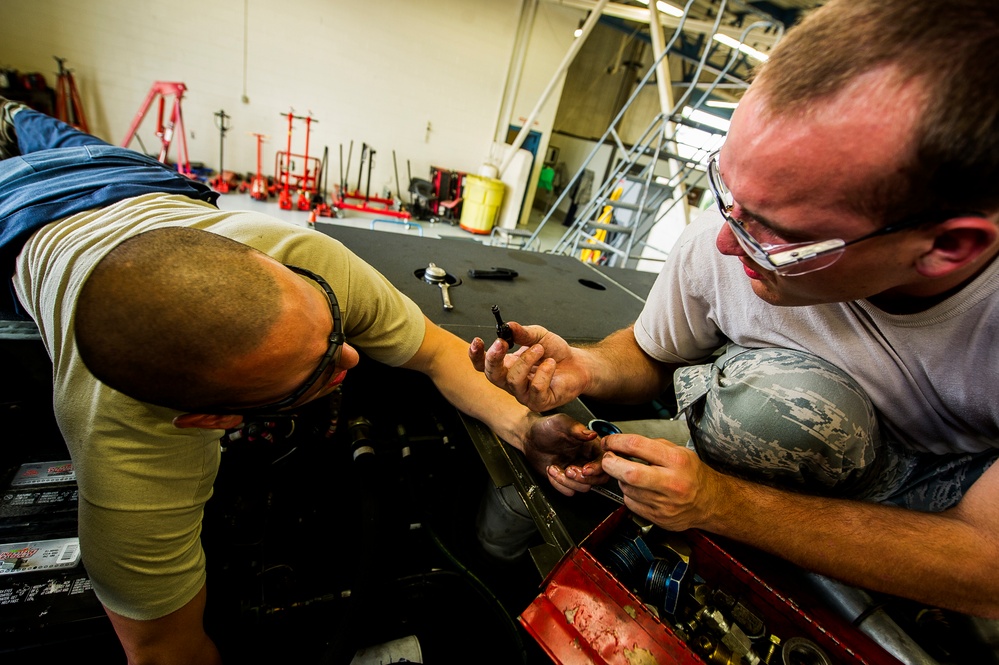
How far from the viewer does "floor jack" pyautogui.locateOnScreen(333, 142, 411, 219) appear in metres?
5.20

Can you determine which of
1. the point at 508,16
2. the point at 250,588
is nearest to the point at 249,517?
the point at 250,588

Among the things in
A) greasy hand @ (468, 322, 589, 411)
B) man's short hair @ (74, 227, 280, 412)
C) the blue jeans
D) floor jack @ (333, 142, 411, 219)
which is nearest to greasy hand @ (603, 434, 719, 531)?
greasy hand @ (468, 322, 589, 411)

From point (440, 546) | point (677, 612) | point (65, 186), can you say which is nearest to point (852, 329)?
point (677, 612)

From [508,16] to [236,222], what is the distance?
237 inches

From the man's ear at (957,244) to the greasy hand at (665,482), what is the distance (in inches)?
17.4

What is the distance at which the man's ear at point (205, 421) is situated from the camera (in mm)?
679

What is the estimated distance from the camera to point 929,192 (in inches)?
21.1

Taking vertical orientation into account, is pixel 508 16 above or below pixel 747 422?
above

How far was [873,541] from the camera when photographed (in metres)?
0.69

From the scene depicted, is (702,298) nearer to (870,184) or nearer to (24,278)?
(870,184)

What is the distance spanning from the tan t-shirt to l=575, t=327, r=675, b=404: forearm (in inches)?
26.7

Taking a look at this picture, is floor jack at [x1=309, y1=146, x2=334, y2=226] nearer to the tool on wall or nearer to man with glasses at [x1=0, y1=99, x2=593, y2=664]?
the tool on wall

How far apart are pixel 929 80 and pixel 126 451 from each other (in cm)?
123

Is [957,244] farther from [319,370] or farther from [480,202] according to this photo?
[480,202]
